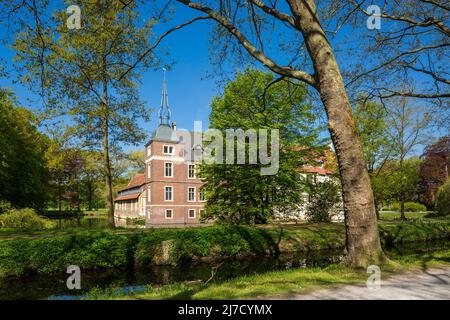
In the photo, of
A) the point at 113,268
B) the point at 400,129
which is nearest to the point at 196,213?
the point at 400,129

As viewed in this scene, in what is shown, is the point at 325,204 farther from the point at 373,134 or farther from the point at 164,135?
the point at 164,135

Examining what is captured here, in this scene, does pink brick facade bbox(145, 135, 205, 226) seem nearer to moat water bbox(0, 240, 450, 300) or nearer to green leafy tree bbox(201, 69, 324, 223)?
green leafy tree bbox(201, 69, 324, 223)

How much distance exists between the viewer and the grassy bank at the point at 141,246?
12.8m

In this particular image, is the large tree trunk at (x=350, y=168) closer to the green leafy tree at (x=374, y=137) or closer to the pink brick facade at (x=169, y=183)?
the green leafy tree at (x=374, y=137)

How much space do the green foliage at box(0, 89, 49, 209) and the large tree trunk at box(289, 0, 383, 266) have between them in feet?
98.0

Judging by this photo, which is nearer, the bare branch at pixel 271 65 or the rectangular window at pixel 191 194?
the bare branch at pixel 271 65

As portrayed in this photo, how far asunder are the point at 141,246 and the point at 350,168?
10753 mm

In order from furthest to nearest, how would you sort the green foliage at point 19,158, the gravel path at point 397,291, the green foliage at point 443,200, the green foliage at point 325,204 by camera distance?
1. the green foliage at point 443,200
2. the green foliage at point 19,158
3. the green foliage at point 325,204
4. the gravel path at point 397,291

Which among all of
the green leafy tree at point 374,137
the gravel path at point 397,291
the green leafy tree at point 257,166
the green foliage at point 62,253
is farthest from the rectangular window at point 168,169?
the gravel path at point 397,291

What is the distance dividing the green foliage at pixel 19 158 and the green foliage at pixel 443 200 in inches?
1668

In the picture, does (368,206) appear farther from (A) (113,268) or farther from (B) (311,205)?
(B) (311,205)

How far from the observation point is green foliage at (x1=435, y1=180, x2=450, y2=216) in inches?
1339

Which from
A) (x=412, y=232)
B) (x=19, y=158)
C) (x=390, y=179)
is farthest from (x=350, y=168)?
(x=19, y=158)

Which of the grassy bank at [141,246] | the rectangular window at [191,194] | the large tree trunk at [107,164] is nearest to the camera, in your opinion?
the grassy bank at [141,246]
